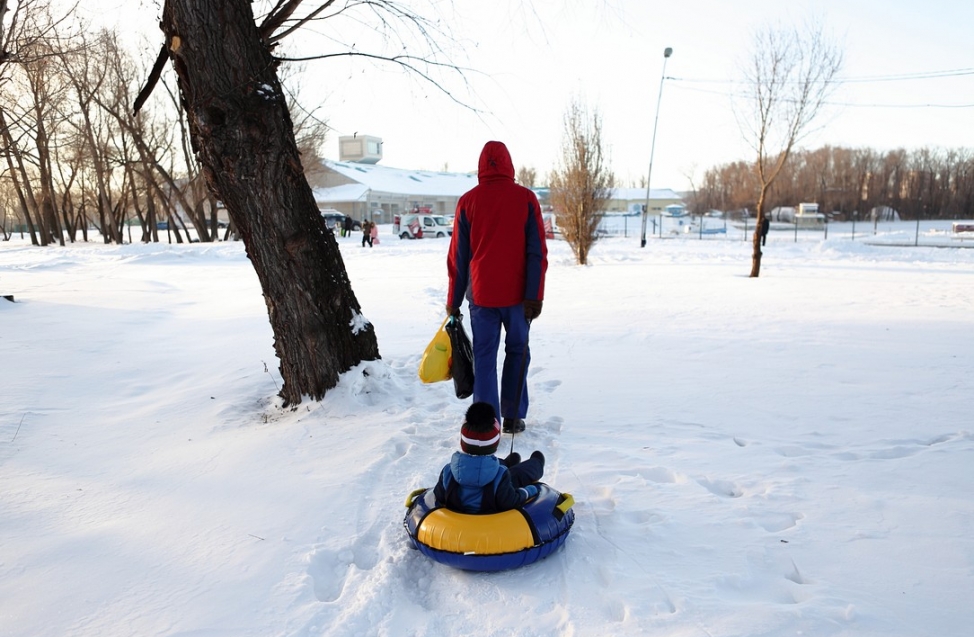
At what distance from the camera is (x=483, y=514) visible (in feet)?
8.45

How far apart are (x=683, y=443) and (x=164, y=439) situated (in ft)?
11.7

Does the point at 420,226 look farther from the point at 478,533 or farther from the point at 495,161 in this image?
the point at 478,533

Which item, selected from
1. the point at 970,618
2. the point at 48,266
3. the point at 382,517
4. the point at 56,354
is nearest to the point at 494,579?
the point at 382,517

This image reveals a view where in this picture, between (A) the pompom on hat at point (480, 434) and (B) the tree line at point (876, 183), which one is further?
(B) the tree line at point (876, 183)

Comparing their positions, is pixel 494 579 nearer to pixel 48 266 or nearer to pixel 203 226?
pixel 48 266

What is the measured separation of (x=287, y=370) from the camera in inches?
190

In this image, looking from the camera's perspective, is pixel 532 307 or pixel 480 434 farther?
pixel 532 307

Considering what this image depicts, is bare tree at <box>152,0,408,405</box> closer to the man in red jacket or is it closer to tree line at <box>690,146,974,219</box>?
the man in red jacket

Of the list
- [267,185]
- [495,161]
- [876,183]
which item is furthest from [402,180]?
[495,161]

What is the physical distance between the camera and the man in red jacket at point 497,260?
3.83 m

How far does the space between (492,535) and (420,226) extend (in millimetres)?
35538

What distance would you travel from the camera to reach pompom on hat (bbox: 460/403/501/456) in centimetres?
263

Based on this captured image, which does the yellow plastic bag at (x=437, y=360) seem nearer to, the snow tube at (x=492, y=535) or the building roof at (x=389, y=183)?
the snow tube at (x=492, y=535)

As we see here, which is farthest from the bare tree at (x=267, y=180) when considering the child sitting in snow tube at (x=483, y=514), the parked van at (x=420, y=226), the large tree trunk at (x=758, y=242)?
the parked van at (x=420, y=226)
